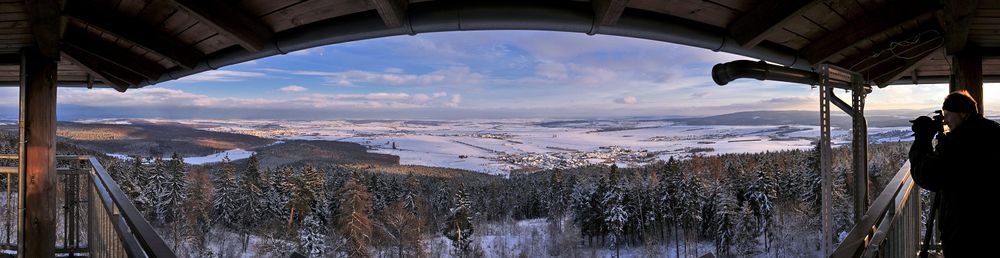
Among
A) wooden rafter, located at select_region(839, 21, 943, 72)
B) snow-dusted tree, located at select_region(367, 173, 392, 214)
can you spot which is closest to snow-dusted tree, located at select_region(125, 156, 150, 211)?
snow-dusted tree, located at select_region(367, 173, 392, 214)

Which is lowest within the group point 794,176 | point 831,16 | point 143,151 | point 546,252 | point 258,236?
point 546,252

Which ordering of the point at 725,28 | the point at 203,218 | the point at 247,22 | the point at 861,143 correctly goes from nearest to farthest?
the point at 247,22 < the point at 725,28 < the point at 861,143 < the point at 203,218

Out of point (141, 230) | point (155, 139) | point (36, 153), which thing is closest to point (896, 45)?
point (141, 230)

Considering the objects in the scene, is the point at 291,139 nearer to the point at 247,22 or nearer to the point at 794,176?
the point at 247,22

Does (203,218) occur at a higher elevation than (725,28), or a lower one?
lower

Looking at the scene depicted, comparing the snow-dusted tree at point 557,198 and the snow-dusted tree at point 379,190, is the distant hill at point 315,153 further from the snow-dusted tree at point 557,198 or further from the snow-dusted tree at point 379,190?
the snow-dusted tree at point 557,198

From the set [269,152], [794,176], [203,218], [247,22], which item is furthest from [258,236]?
[794,176]
